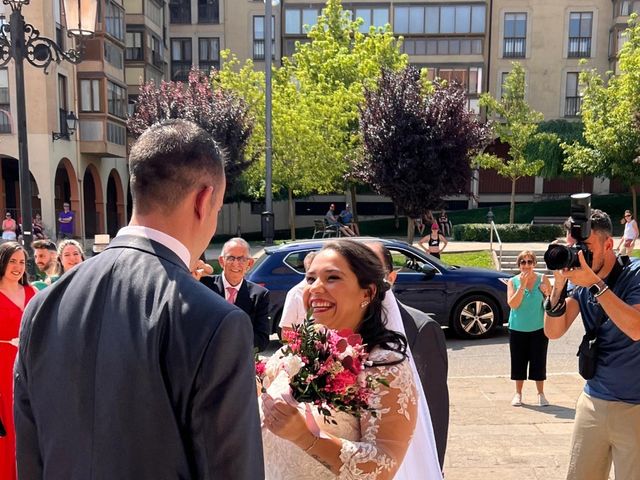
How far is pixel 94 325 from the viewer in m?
1.45

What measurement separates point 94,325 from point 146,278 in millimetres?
173

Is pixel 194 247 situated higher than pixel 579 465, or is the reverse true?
pixel 194 247

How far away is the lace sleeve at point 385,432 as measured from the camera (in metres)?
2.01

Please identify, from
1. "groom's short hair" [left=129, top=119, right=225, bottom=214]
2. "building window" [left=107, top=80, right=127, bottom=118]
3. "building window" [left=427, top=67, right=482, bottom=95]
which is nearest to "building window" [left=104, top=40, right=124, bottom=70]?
"building window" [left=107, top=80, right=127, bottom=118]

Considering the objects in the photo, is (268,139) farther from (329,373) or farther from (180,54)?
(180,54)

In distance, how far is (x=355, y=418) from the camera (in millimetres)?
2166

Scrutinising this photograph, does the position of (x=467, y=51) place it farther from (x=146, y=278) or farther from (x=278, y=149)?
(x=146, y=278)

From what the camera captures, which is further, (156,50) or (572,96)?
(572,96)

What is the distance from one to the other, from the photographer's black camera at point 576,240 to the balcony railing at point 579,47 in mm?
37469

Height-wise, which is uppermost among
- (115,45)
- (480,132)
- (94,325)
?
(115,45)

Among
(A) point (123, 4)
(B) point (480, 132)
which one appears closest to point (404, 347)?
(B) point (480, 132)

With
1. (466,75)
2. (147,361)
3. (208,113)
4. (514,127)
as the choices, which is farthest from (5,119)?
(466,75)

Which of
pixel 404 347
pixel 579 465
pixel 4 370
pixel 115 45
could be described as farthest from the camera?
pixel 115 45

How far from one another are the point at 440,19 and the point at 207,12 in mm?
14775
